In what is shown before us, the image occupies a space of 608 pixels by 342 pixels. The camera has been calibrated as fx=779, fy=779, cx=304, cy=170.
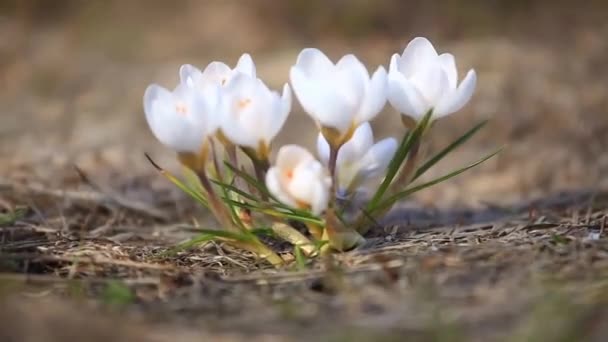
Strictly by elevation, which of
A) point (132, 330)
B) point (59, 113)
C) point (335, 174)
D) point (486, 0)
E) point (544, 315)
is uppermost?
point (486, 0)

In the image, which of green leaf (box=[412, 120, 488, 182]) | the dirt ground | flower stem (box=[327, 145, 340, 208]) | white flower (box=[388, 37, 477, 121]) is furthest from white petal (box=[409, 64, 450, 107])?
the dirt ground

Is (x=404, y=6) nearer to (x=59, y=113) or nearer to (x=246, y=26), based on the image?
(x=246, y=26)

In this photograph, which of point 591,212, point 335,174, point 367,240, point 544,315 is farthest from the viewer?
point 591,212

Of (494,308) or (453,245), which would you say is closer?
(494,308)

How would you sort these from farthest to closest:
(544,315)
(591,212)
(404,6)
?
(404,6) → (591,212) → (544,315)

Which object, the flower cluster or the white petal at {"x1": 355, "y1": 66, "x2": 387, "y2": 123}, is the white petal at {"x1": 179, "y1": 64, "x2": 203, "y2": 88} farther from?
the white petal at {"x1": 355, "y1": 66, "x2": 387, "y2": 123}

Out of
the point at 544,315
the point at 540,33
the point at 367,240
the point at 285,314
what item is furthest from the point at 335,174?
the point at 540,33
